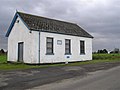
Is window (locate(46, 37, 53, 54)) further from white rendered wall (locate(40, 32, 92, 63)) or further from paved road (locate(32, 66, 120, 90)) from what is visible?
paved road (locate(32, 66, 120, 90))

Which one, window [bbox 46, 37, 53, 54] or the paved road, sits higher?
window [bbox 46, 37, 53, 54]

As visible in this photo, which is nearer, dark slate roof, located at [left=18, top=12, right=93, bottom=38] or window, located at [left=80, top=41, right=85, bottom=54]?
dark slate roof, located at [left=18, top=12, right=93, bottom=38]

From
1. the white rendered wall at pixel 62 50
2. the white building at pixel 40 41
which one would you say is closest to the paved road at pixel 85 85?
the white building at pixel 40 41

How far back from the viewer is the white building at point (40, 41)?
68.9 ft

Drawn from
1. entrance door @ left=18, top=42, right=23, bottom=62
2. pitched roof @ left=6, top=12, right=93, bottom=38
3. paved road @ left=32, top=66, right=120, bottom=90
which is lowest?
paved road @ left=32, top=66, right=120, bottom=90

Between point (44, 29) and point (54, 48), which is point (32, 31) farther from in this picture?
point (54, 48)

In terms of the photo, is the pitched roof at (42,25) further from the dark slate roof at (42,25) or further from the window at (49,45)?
the window at (49,45)

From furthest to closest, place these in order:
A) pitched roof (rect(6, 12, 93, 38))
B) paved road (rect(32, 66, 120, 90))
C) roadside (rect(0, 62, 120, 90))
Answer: pitched roof (rect(6, 12, 93, 38)), roadside (rect(0, 62, 120, 90)), paved road (rect(32, 66, 120, 90))

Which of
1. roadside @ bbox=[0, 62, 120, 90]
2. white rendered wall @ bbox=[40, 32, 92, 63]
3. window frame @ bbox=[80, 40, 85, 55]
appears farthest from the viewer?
window frame @ bbox=[80, 40, 85, 55]

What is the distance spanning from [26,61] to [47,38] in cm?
369

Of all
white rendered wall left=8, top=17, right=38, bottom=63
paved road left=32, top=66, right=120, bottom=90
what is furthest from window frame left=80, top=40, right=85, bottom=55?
paved road left=32, top=66, right=120, bottom=90

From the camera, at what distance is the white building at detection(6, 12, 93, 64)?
21000mm

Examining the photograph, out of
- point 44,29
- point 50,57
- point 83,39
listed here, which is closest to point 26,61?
point 50,57

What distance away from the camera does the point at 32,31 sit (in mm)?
20719
